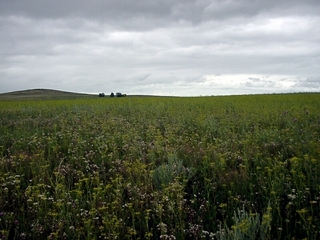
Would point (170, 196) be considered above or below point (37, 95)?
below

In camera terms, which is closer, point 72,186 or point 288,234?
point 288,234

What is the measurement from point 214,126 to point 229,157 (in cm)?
328

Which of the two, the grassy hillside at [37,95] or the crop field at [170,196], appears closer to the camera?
the crop field at [170,196]

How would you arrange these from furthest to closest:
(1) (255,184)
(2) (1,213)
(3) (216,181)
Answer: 1. (3) (216,181)
2. (1) (255,184)
3. (2) (1,213)

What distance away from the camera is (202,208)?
385cm

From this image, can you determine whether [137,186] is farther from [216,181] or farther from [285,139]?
[285,139]

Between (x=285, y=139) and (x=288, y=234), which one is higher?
(x=285, y=139)

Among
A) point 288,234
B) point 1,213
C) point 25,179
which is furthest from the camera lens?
point 25,179

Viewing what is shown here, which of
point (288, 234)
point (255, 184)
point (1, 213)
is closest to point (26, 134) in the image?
point (1, 213)

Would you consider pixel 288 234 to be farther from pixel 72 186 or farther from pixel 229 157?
pixel 72 186

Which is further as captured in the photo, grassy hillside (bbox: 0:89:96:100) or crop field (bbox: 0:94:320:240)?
grassy hillside (bbox: 0:89:96:100)

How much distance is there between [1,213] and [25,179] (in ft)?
4.98

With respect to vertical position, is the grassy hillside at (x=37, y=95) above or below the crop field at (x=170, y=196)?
above

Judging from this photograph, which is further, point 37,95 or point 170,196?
point 37,95
